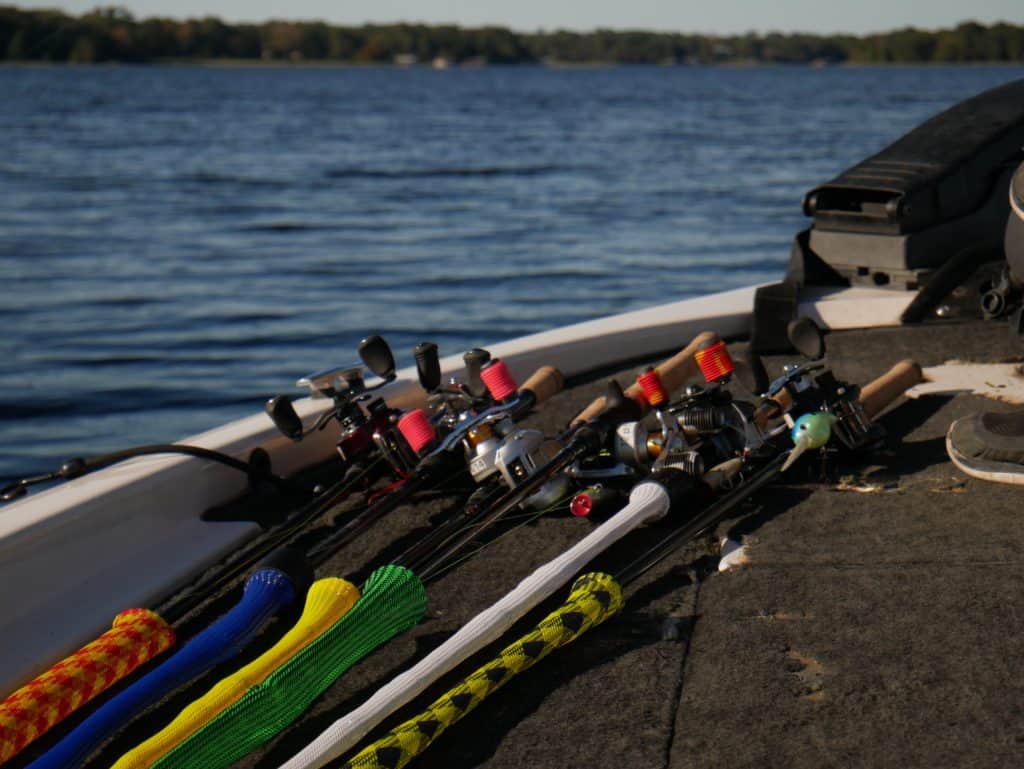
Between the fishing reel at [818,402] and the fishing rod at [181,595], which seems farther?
the fishing reel at [818,402]

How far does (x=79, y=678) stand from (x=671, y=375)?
2.20 meters

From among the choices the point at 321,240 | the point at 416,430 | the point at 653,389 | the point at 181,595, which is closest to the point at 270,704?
the point at 181,595

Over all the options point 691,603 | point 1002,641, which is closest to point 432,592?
point 691,603

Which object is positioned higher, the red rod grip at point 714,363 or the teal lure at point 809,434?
the red rod grip at point 714,363

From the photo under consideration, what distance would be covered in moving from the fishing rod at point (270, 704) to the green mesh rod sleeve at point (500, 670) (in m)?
0.22

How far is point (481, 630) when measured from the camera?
3.08 metres

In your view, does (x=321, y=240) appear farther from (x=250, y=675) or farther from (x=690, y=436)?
(x=250, y=675)

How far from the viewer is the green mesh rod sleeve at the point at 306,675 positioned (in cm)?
274

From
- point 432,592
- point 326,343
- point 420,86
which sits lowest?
point 420,86

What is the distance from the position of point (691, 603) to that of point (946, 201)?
3.19 m

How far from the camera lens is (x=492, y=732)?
2.86 m

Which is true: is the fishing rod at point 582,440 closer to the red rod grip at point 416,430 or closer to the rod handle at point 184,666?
the red rod grip at point 416,430

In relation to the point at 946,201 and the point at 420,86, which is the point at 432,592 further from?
the point at 420,86

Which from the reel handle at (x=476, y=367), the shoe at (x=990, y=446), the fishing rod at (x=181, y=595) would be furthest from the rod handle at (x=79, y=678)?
the shoe at (x=990, y=446)
